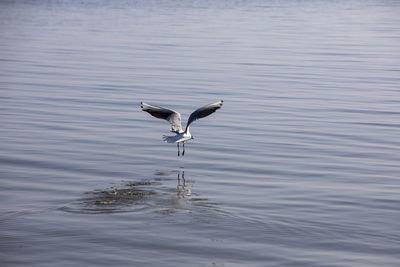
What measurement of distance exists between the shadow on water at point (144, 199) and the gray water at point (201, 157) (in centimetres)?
3

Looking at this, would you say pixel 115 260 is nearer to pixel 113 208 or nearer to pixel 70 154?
pixel 113 208

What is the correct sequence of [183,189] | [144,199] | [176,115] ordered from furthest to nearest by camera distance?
1. [176,115]
2. [183,189]
3. [144,199]

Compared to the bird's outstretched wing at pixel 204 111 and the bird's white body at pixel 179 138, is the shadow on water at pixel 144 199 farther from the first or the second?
the bird's outstretched wing at pixel 204 111

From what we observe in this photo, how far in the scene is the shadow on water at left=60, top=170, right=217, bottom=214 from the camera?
11055mm

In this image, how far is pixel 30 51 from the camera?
30875 mm

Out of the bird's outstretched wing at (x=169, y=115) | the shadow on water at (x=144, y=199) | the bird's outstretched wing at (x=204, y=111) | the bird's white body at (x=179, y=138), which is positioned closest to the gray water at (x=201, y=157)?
the shadow on water at (x=144, y=199)

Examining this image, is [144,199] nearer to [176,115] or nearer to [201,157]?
[176,115]

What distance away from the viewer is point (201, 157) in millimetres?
14586

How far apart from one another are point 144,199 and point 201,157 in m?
3.20

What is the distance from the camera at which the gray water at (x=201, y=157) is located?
31.8 feet

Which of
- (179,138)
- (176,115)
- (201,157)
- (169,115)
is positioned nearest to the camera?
(179,138)

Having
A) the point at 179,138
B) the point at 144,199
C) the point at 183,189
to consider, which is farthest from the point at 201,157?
the point at 144,199

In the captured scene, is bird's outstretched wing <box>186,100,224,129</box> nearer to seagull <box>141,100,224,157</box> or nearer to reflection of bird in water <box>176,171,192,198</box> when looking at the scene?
seagull <box>141,100,224,157</box>

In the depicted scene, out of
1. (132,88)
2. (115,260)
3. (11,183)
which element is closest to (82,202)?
(11,183)
